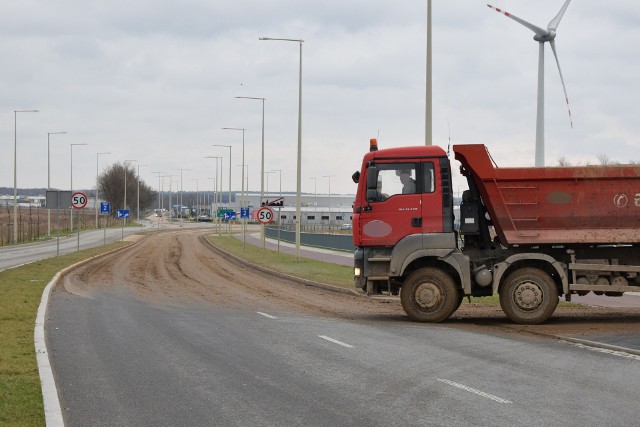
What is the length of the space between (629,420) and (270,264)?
3034cm

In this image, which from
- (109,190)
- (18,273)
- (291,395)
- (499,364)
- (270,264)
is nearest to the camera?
(291,395)

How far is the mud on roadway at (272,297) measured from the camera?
53.3 feet

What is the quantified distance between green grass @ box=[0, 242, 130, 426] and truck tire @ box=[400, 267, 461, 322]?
687 cm

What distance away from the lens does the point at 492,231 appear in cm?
1642

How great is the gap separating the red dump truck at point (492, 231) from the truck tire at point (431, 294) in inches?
0.7

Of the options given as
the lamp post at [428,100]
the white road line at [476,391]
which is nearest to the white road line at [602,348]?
the white road line at [476,391]

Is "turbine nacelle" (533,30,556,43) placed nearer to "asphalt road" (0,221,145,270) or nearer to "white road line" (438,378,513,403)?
A: "white road line" (438,378,513,403)

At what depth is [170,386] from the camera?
32.2 ft

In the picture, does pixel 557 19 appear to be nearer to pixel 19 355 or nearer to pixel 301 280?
pixel 301 280

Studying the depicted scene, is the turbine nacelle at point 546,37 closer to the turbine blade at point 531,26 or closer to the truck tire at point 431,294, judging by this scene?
the turbine blade at point 531,26

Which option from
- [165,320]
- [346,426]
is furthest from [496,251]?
[346,426]

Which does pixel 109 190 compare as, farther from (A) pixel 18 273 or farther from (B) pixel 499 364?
(B) pixel 499 364

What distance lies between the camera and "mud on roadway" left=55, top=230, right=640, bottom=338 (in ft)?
53.3

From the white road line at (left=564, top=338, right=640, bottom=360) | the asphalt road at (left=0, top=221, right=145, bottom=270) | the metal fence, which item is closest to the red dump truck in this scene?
the white road line at (left=564, top=338, right=640, bottom=360)
